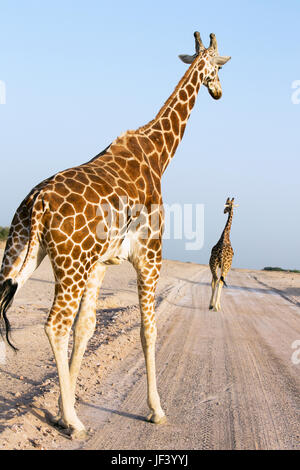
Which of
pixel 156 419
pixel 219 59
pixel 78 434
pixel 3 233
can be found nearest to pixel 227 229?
pixel 219 59

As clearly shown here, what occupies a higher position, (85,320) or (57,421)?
(85,320)

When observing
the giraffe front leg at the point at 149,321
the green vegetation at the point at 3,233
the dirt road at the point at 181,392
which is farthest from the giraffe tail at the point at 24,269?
the green vegetation at the point at 3,233

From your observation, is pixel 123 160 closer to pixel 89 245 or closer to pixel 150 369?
pixel 89 245

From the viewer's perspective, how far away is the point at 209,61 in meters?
6.57

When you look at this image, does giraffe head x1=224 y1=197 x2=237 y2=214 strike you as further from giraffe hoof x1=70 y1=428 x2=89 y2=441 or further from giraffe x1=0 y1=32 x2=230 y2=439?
giraffe hoof x1=70 y1=428 x2=89 y2=441

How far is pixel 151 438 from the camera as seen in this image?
14.8 ft

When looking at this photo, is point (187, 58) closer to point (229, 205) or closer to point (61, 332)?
point (61, 332)

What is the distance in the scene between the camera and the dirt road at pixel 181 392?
4.48 m

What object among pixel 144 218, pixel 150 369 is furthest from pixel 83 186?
pixel 150 369

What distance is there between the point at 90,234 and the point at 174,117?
2.53m

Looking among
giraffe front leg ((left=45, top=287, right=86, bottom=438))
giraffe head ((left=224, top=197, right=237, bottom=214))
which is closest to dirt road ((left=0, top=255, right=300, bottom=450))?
giraffe front leg ((left=45, top=287, right=86, bottom=438))

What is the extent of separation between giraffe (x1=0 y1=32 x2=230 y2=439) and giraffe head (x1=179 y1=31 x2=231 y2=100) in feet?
2.79

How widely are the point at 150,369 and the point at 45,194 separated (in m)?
2.23

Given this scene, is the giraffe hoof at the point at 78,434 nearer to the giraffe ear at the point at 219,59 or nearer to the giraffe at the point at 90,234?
the giraffe at the point at 90,234
